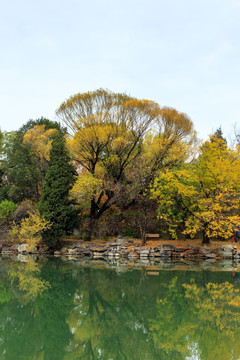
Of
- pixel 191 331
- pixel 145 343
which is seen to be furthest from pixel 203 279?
pixel 145 343

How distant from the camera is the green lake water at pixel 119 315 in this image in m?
5.48

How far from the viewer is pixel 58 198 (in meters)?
19.6

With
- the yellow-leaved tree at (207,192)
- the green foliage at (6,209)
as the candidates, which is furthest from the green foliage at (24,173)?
the yellow-leaved tree at (207,192)

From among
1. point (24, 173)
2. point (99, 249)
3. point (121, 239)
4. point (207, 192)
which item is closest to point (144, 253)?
point (121, 239)

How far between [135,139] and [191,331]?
15520 mm

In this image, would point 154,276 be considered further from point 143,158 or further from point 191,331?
point 143,158

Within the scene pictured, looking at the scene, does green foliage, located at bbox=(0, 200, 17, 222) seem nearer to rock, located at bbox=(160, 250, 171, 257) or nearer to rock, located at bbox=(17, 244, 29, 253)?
rock, located at bbox=(17, 244, 29, 253)

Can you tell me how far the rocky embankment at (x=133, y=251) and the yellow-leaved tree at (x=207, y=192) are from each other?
37.9 inches

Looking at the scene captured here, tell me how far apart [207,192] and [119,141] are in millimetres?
6036

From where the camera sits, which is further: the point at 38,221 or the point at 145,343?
the point at 38,221

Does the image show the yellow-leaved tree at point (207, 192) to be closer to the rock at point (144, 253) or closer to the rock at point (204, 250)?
the rock at point (204, 250)

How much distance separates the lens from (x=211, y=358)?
509 cm

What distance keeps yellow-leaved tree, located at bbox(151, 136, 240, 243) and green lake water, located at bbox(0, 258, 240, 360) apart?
4385mm

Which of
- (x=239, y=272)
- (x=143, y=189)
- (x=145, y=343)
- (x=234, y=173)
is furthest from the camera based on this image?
→ (x=143, y=189)
